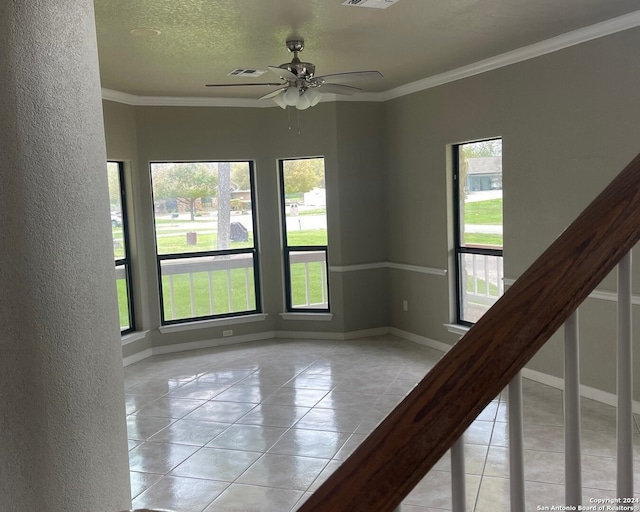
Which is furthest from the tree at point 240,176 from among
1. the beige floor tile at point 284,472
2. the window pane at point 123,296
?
the beige floor tile at point 284,472

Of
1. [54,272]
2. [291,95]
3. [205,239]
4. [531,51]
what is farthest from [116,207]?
[54,272]

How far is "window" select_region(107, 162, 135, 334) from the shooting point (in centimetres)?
669

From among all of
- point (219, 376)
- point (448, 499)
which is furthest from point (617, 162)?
point (219, 376)

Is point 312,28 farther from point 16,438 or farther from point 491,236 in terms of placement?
point 16,438

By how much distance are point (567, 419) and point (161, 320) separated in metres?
6.80

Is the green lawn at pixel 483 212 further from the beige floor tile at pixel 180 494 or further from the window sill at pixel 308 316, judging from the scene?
the beige floor tile at pixel 180 494

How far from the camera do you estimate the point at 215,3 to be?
3633mm

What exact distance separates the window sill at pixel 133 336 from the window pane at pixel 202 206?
38.8 inches

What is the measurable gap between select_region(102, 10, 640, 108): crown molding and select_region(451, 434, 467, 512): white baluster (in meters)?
4.54

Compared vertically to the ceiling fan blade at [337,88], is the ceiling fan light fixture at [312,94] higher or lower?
lower

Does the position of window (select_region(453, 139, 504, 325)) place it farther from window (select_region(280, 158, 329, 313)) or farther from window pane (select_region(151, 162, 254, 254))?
window pane (select_region(151, 162, 254, 254))

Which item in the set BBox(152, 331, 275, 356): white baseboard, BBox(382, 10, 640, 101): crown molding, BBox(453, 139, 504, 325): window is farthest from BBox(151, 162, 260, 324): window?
BBox(453, 139, 504, 325): window

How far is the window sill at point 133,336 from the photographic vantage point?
6617 millimetres

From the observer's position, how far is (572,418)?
0.73 meters
